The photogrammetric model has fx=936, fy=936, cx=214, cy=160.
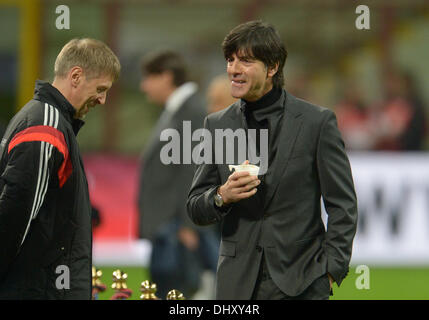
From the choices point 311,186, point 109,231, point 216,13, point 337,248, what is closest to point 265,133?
point 311,186

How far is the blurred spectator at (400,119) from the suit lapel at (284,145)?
28.7 feet

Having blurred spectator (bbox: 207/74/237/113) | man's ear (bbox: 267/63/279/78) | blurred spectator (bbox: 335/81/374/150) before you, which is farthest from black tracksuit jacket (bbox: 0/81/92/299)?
blurred spectator (bbox: 335/81/374/150)

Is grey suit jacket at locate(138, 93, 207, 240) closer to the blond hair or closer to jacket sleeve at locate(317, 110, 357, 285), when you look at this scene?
the blond hair

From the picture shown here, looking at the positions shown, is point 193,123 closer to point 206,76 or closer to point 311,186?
point 311,186

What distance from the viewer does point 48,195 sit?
4133 mm

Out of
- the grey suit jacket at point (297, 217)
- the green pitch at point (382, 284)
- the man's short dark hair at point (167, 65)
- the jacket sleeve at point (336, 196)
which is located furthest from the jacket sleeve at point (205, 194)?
the green pitch at point (382, 284)

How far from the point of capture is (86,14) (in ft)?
42.1

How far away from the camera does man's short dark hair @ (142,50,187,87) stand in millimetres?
8188

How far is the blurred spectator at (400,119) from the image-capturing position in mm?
12883

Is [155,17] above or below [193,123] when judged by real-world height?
above

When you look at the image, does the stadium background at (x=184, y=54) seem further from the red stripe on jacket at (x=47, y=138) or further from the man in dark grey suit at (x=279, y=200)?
the red stripe on jacket at (x=47, y=138)

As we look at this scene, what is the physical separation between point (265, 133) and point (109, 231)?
25.2ft

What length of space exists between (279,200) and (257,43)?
736mm

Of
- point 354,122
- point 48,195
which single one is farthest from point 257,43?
point 354,122
